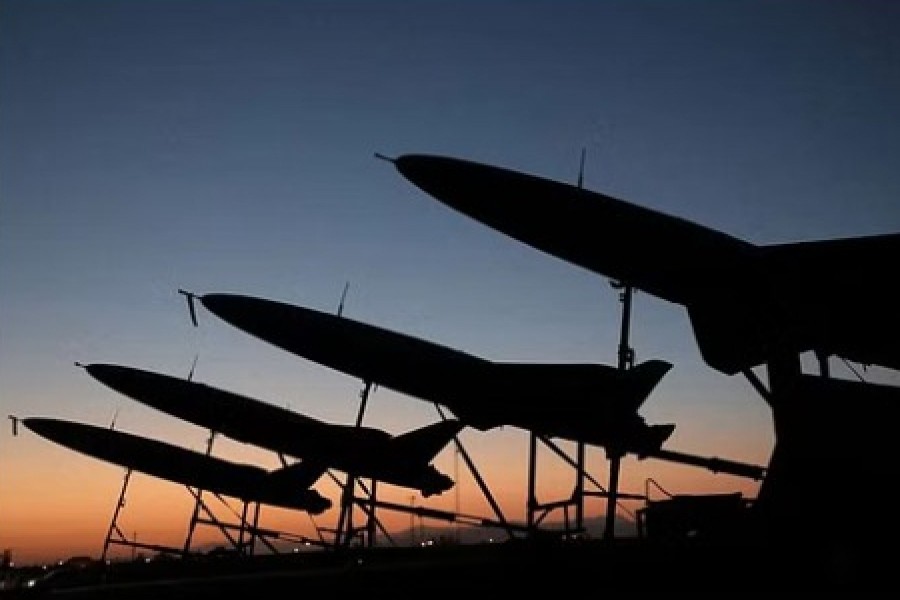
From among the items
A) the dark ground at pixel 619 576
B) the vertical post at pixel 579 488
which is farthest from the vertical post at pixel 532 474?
the dark ground at pixel 619 576

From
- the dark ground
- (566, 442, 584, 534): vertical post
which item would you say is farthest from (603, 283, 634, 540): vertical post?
the dark ground

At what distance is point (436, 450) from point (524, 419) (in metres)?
8.50

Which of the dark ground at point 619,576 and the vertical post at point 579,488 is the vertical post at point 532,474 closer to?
the vertical post at point 579,488

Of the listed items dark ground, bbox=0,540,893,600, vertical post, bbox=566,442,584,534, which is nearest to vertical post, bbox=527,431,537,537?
vertical post, bbox=566,442,584,534

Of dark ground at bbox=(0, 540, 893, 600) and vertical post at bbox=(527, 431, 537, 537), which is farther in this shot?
vertical post at bbox=(527, 431, 537, 537)

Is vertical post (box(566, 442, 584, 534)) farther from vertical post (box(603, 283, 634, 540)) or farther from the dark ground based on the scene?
the dark ground

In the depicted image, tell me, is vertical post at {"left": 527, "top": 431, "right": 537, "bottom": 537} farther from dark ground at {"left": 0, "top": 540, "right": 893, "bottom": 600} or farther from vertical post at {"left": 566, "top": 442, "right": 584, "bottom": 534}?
dark ground at {"left": 0, "top": 540, "right": 893, "bottom": 600}

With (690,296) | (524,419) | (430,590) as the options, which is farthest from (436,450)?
(430,590)

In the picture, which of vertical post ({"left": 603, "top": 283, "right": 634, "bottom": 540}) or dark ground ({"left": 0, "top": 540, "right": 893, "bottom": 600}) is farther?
vertical post ({"left": 603, "top": 283, "right": 634, "bottom": 540})

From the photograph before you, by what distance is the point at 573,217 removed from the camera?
11820mm

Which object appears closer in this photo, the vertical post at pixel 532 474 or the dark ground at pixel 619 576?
the dark ground at pixel 619 576

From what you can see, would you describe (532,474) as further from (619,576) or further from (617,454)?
(619,576)

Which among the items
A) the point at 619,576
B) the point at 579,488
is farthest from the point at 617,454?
the point at 619,576

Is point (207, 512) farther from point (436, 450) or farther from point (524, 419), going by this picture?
point (524, 419)
